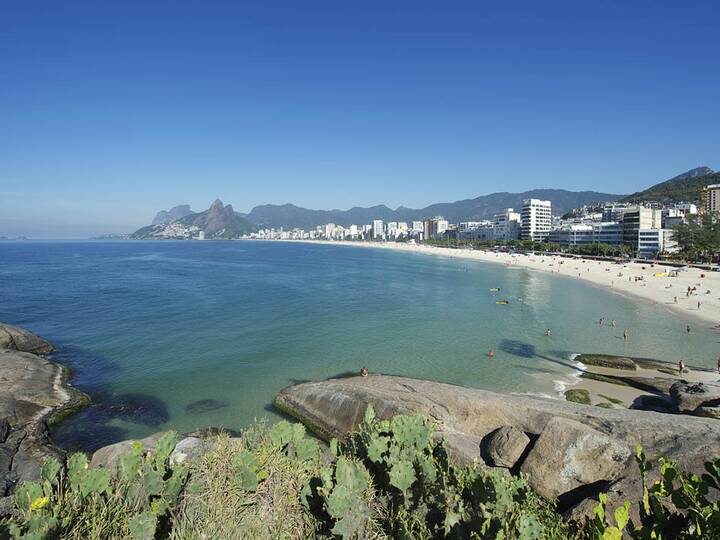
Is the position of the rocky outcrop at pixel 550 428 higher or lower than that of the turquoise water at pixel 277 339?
higher

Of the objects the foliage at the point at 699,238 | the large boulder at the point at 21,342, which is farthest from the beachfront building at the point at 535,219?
the large boulder at the point at 21,342

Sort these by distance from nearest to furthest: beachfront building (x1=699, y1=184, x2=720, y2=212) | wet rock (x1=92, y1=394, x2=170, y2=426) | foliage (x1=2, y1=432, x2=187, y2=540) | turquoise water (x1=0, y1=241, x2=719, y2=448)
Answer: foliage (x1=2, y1=432, x2=187, y2=540) < wet rock (x1=92, y1=394, x2=170, y2=426) < turquoise water (x1=0, y1=241, x2=719, y2=448) < beachfront building (x1=699, y1=184, x2=720, y2=212)

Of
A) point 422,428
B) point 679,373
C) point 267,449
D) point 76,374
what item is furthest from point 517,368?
point 76,374

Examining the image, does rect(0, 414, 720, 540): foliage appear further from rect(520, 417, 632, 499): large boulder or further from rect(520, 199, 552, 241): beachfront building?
rect(520, 199, 552, 241): beachfront building

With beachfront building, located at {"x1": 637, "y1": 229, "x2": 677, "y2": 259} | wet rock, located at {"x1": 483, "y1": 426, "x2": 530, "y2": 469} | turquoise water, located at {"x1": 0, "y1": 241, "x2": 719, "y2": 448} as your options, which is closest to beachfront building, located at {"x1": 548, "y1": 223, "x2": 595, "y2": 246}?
beachfront building, located at {"x1": 637, "y1": 229, "x2": 677, "y2": 259}

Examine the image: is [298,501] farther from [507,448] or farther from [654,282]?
[654,282]

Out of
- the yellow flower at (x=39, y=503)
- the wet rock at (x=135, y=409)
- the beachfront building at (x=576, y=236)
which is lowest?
the wet rock at (x=135, y=409)

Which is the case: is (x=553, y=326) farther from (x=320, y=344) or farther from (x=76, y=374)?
(x=76, y=374)

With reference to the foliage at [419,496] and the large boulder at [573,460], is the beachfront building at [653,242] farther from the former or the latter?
the foliage at [419,496]
